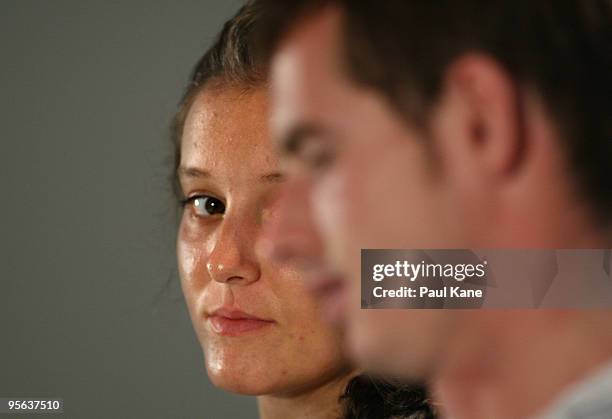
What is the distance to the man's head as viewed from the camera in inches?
15.2

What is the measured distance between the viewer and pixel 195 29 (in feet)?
3.05

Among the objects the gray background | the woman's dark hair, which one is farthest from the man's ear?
the gray background

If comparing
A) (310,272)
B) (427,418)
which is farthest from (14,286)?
(310,272)

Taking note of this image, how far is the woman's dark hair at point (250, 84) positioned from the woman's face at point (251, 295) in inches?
0.8

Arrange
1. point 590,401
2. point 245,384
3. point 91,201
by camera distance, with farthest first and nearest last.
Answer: point 91,201 → point 245,384 → point 590,401

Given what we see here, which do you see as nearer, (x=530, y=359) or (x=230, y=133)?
(x=530, y=359)

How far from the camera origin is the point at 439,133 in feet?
1.30

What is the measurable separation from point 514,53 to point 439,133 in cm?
4

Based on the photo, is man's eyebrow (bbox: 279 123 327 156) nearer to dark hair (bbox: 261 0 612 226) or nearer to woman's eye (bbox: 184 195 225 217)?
dark hair (bbox: 261 0 612 226)

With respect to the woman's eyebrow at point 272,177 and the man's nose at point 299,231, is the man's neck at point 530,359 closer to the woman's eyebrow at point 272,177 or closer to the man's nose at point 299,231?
the man's nose at point 299,231

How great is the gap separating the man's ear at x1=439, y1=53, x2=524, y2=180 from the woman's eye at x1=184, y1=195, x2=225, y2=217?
0.42 m

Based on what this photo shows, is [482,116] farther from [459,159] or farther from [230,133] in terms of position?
[230,133]

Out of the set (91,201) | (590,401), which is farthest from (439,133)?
(91,201)

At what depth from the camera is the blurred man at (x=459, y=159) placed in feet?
1.27
